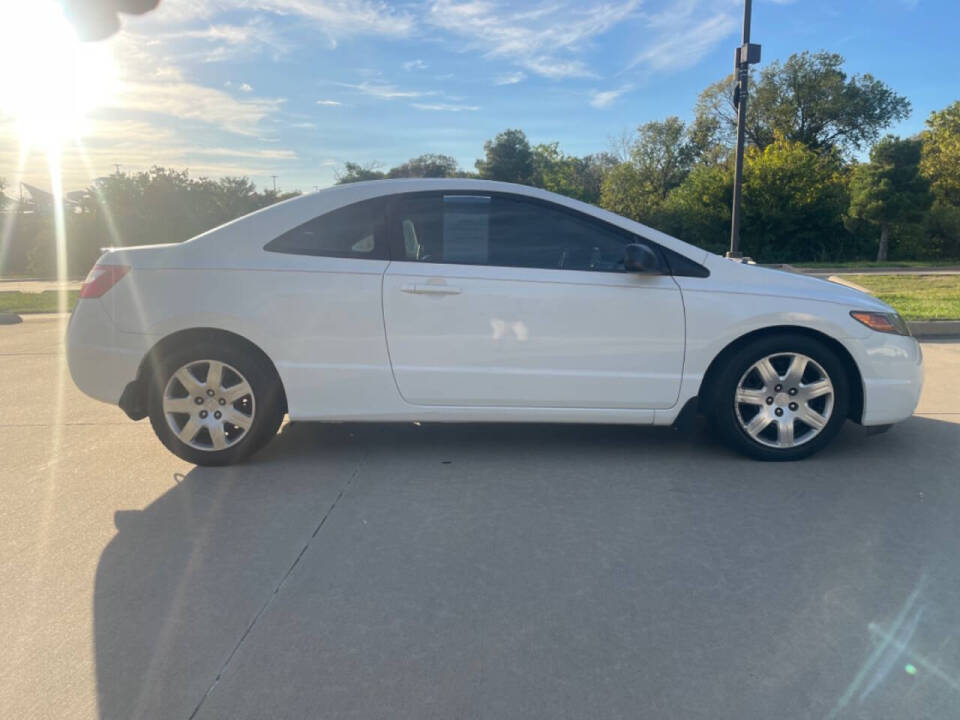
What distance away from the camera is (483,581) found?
116 inches

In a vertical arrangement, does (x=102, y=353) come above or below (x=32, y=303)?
above

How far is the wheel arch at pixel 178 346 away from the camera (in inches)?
168

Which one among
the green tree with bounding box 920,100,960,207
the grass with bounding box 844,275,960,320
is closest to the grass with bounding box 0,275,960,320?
the grass with bounding box 844,275,960,320

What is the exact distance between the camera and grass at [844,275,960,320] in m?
10.2

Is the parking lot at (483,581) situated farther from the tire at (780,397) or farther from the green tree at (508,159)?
the green tree at (508,159)

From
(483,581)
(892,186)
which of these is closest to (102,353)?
(483,581)

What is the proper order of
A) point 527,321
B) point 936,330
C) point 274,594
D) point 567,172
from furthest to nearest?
1. point 567,172
2. point 936,330
3. point 527,321
4. point 274,594

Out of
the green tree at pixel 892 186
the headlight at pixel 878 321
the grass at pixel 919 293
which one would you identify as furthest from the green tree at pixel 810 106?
the headlight at pixel 878 321

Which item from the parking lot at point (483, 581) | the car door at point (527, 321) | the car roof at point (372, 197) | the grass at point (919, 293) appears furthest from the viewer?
the grass at point (919, 293)

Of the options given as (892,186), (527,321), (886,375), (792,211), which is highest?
(892,186)

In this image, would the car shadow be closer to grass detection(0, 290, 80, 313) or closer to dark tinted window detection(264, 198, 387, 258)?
dark tinted window detection(264, 198, 387, 258)

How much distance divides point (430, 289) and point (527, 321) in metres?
0.61

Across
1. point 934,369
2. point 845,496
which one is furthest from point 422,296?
point 934,369

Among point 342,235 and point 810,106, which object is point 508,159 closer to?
point 810,106
